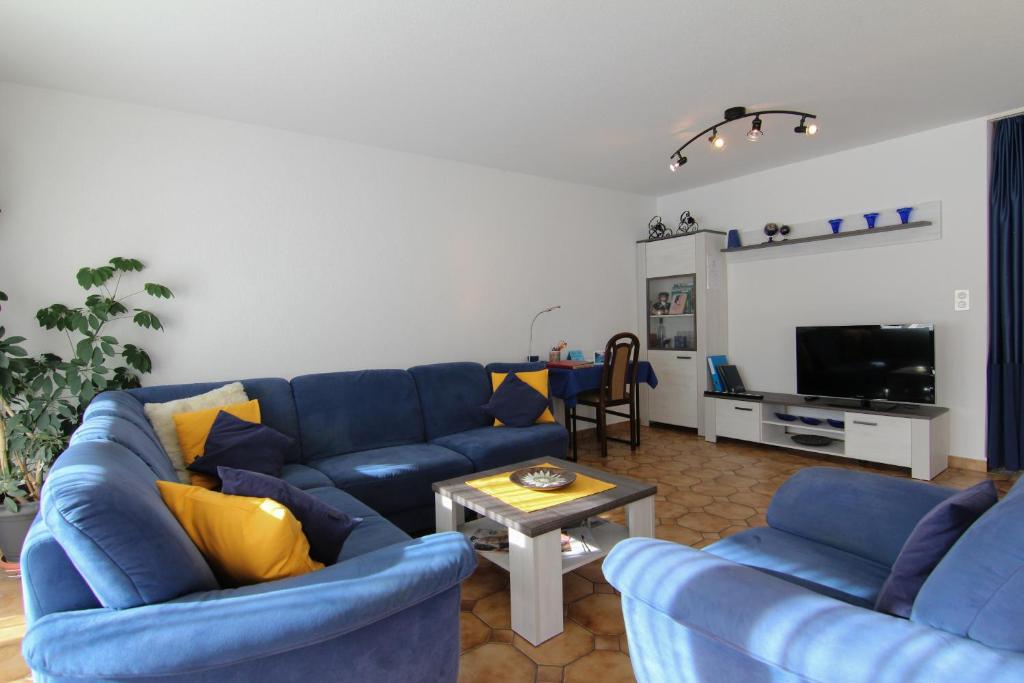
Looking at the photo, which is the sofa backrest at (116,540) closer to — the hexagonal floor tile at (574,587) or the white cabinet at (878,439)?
the hexagonal floor tile at (574,587)

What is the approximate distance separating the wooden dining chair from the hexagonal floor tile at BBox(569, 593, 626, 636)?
80.6 inches

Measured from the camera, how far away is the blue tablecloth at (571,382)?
4.30 meters

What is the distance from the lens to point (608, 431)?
529cm

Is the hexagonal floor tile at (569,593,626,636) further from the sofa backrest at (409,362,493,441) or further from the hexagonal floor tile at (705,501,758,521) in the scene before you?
the sofa backrest at (409,362,493,441)

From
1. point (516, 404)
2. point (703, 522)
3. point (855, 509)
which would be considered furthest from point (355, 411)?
point (855, 509)

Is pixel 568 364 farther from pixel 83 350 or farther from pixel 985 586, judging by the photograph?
pixel 985 586

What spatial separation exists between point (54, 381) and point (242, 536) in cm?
228

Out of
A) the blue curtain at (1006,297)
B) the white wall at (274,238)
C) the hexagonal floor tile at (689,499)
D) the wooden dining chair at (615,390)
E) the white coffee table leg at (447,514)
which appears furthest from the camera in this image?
the wooden dining chair at (615,390)

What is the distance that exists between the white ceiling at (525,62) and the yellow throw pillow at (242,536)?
200cm

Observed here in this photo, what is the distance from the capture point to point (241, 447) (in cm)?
259

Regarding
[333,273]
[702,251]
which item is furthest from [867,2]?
[333,273]

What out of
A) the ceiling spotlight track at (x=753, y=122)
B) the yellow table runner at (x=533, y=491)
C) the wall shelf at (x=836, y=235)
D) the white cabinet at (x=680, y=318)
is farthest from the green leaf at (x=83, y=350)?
the wall shelf at (x=836, y=235)

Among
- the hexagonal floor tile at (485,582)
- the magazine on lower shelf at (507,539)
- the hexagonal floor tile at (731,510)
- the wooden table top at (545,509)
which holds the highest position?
the wooden table top at (545,509)

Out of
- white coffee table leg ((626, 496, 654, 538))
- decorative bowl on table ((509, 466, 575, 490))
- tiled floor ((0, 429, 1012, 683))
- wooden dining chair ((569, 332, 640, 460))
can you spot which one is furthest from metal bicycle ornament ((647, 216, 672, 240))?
white coffee table leg ((626, 496, 654, 538))
